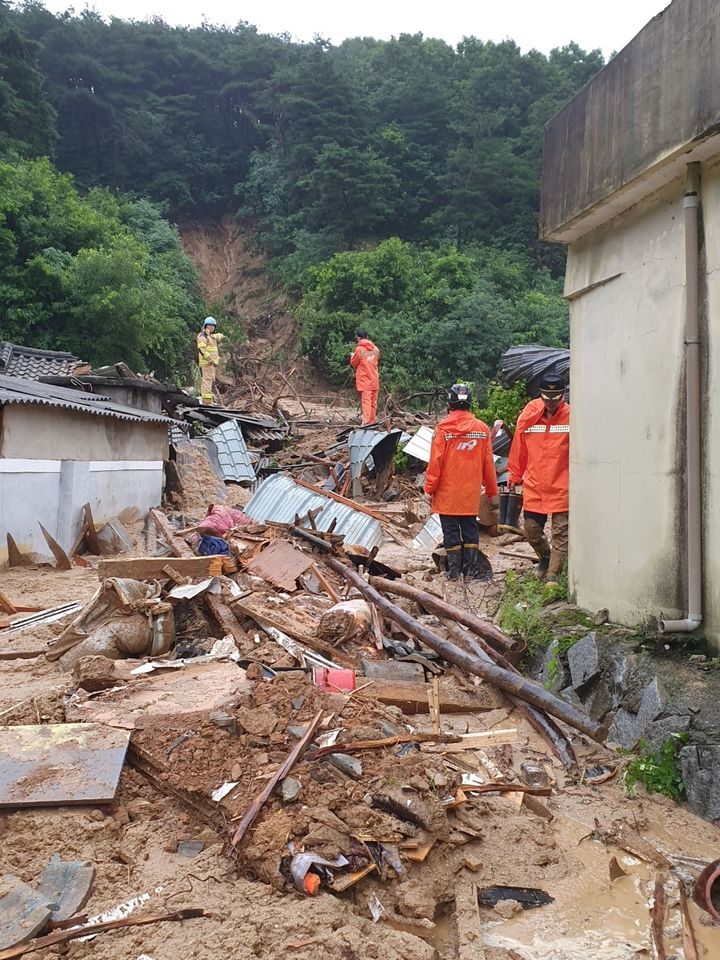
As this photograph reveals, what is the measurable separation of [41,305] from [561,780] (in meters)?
23.7

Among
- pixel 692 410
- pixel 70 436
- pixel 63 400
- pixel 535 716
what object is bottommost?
pixel 535 716

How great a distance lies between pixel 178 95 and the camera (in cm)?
4478

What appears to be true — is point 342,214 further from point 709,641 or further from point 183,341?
point 709,641

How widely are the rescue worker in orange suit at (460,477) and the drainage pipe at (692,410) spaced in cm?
335

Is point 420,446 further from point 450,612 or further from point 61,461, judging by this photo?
point 450,612

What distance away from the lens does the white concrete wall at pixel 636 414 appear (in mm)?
4234

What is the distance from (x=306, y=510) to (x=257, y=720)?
7.03 m

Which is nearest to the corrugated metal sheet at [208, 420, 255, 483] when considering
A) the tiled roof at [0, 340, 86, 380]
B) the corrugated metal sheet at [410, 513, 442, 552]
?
the tiled roof at [0, 340, 86, 380]

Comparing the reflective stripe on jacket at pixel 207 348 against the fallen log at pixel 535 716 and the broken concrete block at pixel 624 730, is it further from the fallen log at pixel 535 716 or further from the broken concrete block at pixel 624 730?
the broken concrete block at pixel 624 730

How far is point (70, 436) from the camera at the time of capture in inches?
490

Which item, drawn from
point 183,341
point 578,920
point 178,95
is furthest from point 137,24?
point 578,920

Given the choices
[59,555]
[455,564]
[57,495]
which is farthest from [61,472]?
[455,564]

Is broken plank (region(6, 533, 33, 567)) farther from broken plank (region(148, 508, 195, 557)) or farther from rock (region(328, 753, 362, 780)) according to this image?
rock (region(328, 753, 362, 780))

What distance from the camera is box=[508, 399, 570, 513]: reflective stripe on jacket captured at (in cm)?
644
